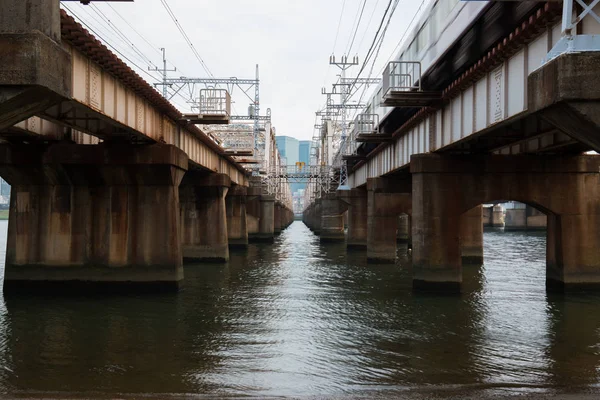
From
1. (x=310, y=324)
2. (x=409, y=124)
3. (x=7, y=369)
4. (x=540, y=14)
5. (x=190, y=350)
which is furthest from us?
(x=409, y=124)

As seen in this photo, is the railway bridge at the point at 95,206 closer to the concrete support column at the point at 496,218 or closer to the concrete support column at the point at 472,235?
the concrete support column at the point at 472,235

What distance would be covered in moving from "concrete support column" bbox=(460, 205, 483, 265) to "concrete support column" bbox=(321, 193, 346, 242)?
1209 inches

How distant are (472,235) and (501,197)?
16.1 m

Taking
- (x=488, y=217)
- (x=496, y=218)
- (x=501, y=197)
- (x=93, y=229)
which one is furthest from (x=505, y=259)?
(x=488, y=217)

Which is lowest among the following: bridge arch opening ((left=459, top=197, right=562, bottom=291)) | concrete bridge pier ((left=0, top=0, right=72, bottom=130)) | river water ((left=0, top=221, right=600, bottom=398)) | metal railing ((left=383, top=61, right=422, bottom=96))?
river water ((left=0, top=221, right=600, bottom=398))

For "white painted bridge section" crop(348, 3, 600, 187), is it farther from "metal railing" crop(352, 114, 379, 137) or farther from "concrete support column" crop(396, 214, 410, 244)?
"concrete support column" crop(396, 214, 410, 244)

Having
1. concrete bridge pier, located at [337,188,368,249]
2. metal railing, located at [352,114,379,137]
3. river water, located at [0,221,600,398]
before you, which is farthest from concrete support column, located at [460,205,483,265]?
concrete bridge pier, located at [337,188,368,249]

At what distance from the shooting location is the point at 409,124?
2575 cm

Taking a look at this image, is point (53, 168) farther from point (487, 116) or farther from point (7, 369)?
point (487, 116)

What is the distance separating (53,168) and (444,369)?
18.5 m

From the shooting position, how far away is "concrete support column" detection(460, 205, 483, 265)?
122ft

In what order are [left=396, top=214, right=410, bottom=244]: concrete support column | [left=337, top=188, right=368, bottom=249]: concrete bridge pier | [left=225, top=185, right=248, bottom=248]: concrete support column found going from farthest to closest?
[left=396, top=214, right=410, bottom=244]: concrete support column, [left=225, top=185, right=248, bottom=248]: concrete support column, [left=337, top=188, right=368, bottom=249]: concrete bridge pier

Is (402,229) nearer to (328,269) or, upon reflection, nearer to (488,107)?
(328,269)

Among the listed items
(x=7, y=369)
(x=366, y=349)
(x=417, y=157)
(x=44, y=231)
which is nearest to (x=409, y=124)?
(x=417, y=157)
